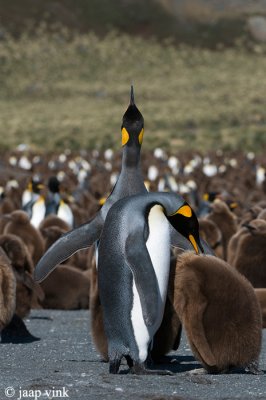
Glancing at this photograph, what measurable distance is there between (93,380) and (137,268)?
0.64 metres

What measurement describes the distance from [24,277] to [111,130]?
142ft

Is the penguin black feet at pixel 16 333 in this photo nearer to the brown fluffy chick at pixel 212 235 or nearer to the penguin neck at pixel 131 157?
the penguin neck at pixel 131 157

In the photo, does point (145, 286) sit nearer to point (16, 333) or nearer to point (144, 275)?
point (144, 275)

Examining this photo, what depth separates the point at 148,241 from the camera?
539cm

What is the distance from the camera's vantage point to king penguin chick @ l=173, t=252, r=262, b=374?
533 cm

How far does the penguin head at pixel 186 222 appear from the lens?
5.46m

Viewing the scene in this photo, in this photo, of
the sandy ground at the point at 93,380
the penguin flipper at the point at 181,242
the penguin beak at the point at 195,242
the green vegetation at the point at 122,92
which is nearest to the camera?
the sandy ground at the point at 93,380

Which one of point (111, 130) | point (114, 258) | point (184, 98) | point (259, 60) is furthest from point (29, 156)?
point (259, 60)

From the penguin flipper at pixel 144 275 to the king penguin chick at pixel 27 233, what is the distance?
4.93 metres

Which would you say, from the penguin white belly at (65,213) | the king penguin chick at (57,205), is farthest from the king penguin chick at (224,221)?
the penguin white belly at (65,213)

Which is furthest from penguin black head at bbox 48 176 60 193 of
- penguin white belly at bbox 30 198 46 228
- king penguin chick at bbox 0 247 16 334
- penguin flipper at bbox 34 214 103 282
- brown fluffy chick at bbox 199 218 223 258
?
penguin flipper at bbox 34 214 103 282

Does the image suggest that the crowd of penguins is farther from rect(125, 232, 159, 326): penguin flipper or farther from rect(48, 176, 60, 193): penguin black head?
rect(48, 176, 60, 193): penguin black head

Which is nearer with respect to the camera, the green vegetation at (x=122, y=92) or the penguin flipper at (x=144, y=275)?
the penguin flipper at (x=144, y=275)

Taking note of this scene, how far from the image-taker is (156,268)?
536 cm
